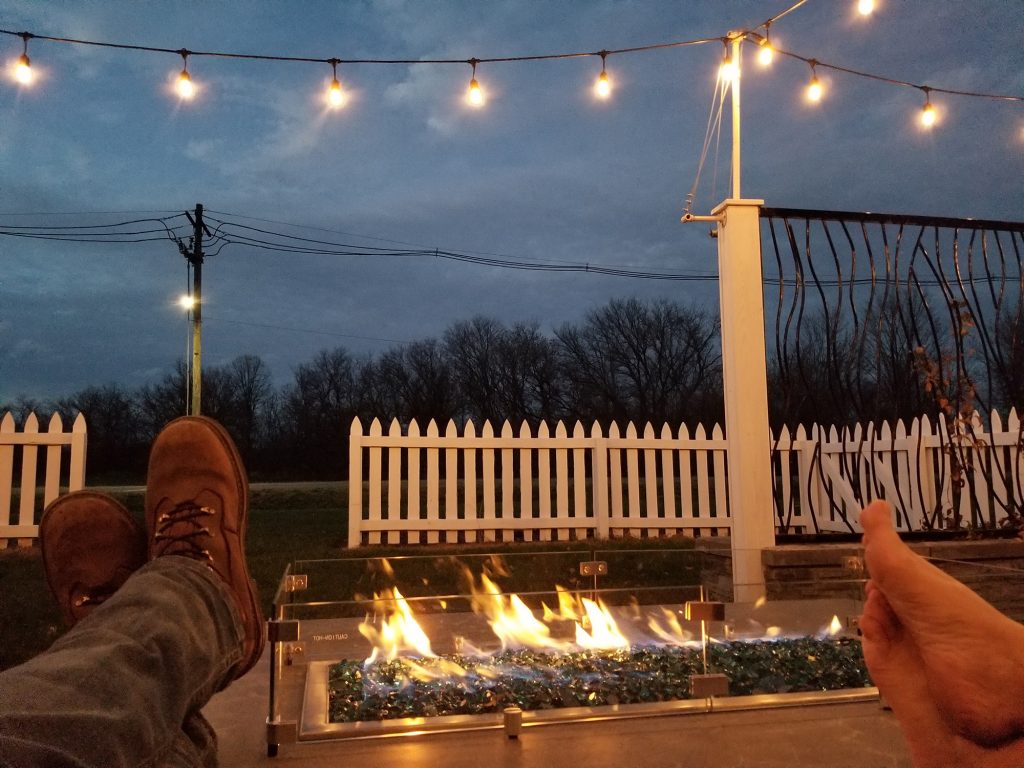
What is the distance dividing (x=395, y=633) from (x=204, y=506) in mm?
708

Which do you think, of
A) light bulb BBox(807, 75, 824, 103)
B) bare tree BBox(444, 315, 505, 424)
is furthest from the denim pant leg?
bare tree BBox(444, 315, 505, 424)

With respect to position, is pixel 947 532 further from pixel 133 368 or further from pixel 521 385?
pixel 133 368

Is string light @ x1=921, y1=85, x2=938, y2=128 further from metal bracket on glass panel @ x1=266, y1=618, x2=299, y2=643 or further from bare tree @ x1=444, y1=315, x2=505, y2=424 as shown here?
bare tree @ x1=444, y1=315, x2=505, y2=424

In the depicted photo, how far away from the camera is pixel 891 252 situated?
14.5 feet

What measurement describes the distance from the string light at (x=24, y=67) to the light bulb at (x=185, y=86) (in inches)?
31.7

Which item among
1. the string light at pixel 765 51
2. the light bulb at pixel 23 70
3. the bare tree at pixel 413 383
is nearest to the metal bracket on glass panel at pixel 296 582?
the light bulb at pixel 23 70

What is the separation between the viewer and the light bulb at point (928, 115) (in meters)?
4.89

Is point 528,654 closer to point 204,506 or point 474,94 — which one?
point 204,506

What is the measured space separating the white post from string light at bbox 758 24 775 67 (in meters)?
1.10

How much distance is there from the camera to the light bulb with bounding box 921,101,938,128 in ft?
16.0

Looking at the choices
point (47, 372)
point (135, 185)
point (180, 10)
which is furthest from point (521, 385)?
point (135, 185)

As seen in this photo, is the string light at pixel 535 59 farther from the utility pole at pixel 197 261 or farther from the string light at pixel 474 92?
the utility pole at pixel 197 261

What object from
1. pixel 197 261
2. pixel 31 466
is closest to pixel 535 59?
pixel 31 466

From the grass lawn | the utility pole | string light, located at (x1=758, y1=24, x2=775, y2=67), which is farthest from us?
the utility pole
